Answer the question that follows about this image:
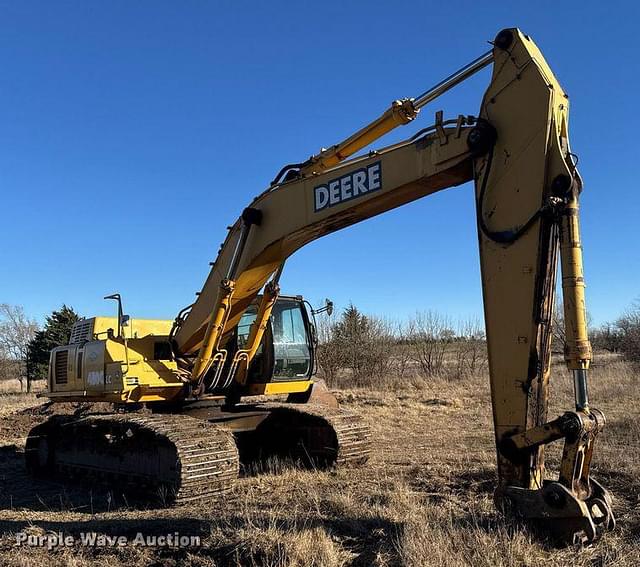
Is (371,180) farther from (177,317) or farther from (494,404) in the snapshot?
(177,317)

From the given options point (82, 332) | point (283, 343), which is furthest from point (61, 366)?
point (283, 343)

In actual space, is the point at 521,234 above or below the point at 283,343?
above

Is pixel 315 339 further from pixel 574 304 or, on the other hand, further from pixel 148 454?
pixel 574 304

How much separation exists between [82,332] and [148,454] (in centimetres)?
320

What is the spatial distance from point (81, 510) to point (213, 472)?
1573mm

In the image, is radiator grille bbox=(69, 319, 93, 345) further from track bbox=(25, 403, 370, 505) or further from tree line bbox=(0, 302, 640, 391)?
tree line bbox=(0, 302, 640, 391)

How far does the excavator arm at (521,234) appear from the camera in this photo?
4457mm

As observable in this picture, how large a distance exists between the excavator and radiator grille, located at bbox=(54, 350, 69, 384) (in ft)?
0.16

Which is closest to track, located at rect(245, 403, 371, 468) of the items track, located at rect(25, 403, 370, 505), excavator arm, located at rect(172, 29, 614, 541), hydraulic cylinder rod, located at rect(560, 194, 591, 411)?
track, located at rect(25, 403, 370, 505)

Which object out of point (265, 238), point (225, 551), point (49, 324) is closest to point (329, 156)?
point (265, 238)

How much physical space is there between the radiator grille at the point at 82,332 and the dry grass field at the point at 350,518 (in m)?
2.18

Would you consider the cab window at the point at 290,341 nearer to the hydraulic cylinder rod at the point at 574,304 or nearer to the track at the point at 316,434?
the track at the point at 316,434

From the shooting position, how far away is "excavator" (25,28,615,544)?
4.64 meters

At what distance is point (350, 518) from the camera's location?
5680 mm
